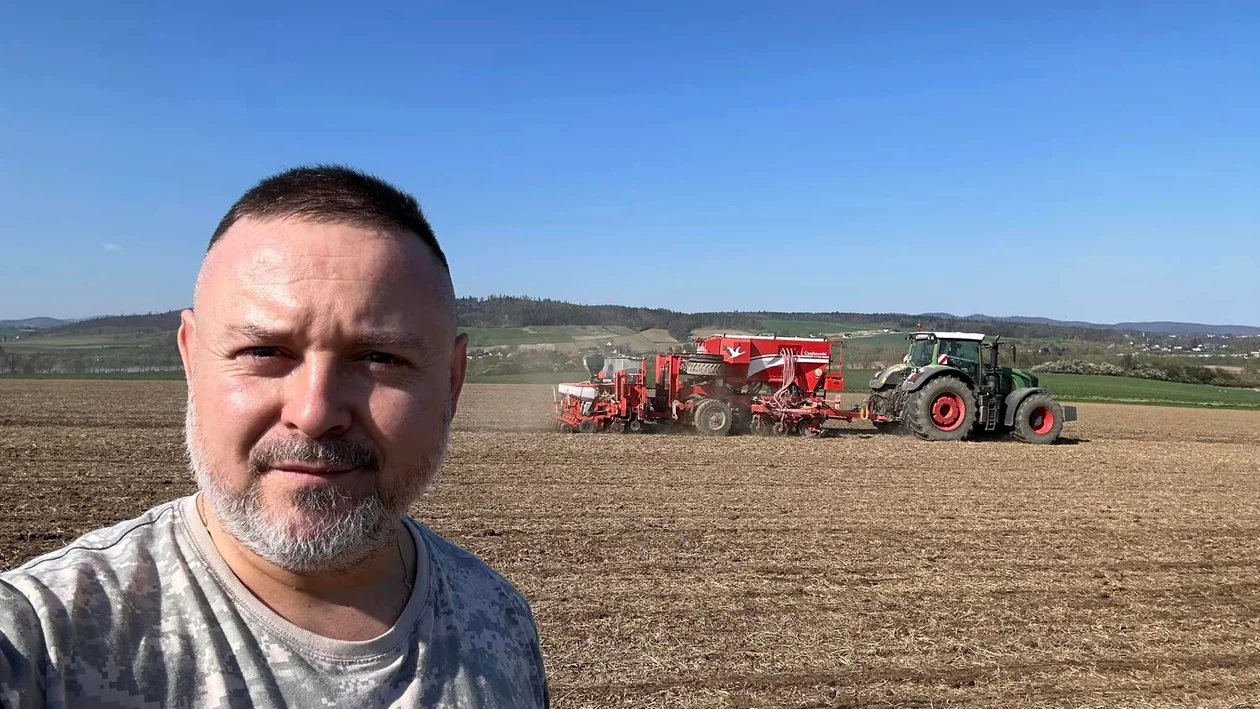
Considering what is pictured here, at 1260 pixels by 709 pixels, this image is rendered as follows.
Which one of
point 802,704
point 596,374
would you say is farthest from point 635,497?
point 596,374

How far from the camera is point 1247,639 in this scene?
20.1 feet

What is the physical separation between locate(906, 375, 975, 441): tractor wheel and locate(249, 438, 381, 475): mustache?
16.6 metres

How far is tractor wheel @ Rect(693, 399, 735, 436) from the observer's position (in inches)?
642

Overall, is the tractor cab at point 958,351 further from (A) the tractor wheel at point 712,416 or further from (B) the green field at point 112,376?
(B) the green field at point 112,376

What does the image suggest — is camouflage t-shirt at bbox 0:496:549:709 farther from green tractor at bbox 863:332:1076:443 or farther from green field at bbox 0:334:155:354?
green field at bbox 0:334:155:354

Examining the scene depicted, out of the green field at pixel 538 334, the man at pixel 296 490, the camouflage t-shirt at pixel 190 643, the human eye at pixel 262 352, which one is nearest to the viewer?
the camouflage t-shirt at pixel 190 643

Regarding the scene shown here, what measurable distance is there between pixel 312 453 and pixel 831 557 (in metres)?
7.24

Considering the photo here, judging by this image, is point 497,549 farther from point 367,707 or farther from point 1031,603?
point 367,707

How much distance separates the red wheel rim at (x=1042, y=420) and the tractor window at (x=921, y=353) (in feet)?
8.22

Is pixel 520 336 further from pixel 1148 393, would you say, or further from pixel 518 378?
pixel 1148 393

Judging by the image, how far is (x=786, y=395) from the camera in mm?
17031

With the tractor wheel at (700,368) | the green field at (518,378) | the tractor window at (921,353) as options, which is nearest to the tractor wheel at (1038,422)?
the tractor window at (921,353)

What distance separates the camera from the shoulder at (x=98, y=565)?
1.02 meters

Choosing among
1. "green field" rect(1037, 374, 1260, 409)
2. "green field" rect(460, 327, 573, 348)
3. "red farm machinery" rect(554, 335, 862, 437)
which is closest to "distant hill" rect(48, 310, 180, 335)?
Answer: "green field" rect(460, 327, 573, 348)
